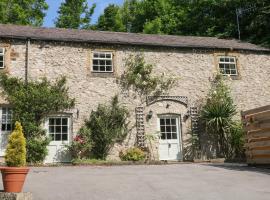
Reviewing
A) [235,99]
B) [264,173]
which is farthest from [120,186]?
[235,99]

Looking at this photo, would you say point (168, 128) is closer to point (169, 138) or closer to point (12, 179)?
point (169, 138)

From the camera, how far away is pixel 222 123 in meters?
18.5

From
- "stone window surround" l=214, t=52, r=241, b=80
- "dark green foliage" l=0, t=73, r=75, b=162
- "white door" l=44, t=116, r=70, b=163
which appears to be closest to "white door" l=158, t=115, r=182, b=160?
"stone window surround" l=214, t=52, r=241, b=80

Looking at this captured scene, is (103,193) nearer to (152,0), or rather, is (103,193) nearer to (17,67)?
(17,67)

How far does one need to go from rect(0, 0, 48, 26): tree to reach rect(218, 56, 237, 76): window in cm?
2010

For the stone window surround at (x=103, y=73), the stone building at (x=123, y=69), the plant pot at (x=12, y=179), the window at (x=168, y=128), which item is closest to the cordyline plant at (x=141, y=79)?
the stone building at (x=123, y=69)

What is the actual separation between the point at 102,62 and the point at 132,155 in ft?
15.8

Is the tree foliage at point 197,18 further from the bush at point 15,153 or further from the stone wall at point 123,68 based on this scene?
the bush at point 15,153

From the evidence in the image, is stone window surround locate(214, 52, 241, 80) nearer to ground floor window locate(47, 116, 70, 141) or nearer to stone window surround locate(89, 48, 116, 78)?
stone window surround locate(89, 48, 116, 78)

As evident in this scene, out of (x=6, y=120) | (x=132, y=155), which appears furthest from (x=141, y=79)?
(x=6, y=120)

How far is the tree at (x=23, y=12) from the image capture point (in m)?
33.5

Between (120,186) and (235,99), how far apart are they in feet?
39.6

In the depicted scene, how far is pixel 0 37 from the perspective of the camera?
17.2 m

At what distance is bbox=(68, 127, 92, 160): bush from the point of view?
16.9 metres
